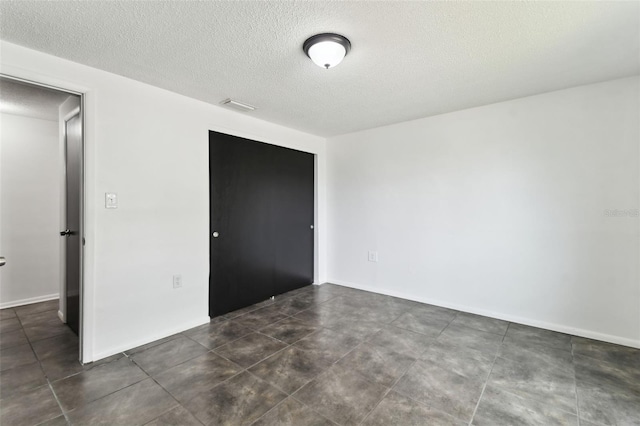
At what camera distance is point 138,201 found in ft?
8.48

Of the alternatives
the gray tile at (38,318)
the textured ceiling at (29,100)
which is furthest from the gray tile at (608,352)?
the gray tile at (38,318)

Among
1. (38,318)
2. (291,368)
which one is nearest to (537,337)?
(291,368)

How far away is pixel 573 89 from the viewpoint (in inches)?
108

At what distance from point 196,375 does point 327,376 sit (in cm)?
97

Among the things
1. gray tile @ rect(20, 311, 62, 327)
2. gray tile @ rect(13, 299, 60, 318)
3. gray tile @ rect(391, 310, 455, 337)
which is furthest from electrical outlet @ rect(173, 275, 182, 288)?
gray tile @ rect(391, 310, 455, 337)

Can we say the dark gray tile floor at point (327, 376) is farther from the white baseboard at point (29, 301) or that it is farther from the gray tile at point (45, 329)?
the white baseboard at point (29, 301)

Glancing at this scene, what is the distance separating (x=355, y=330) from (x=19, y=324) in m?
3.59

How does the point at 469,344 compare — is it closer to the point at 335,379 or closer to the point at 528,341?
the point at 528,341

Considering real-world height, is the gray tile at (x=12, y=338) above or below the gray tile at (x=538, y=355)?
below

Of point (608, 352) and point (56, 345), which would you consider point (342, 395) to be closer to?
point (608, 352)

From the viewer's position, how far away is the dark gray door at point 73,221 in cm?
262

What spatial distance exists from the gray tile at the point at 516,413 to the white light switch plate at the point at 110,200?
3.07m

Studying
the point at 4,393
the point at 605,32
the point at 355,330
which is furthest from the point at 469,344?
the point at 4,393

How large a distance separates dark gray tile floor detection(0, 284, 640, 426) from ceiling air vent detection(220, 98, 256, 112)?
239 centimetres
